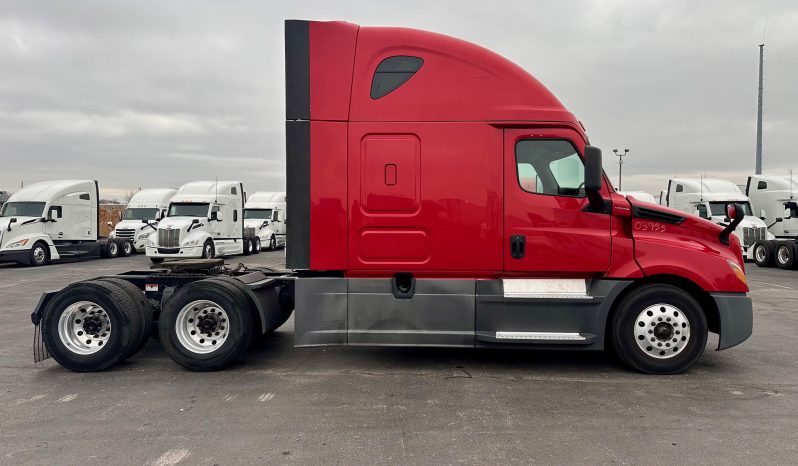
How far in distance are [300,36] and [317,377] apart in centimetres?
359

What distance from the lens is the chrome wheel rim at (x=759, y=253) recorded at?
18.0 meters

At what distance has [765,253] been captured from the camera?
17.9 meters

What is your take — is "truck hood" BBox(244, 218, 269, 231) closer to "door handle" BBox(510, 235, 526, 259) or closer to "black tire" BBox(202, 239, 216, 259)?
"black tire" BBox(202, 239, 216, 259)

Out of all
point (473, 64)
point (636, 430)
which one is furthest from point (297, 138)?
point (636, 430)

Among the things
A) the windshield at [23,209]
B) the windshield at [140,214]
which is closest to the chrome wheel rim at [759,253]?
the windshield at [140,214]

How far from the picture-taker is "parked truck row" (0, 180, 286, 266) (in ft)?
59.8

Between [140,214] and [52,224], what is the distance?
5.48m

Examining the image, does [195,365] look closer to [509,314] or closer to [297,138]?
[297,138]

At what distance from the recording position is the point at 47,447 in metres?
3.59

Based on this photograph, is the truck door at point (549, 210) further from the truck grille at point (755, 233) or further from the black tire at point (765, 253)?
the truck grille at point (755, 233)

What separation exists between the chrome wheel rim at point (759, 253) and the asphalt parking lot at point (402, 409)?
1454 centimetres

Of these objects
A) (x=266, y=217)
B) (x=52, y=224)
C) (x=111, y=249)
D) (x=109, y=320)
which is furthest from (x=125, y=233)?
(x=109, y=320)

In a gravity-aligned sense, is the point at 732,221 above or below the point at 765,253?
above

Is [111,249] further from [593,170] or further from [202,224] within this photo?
[593,170]
